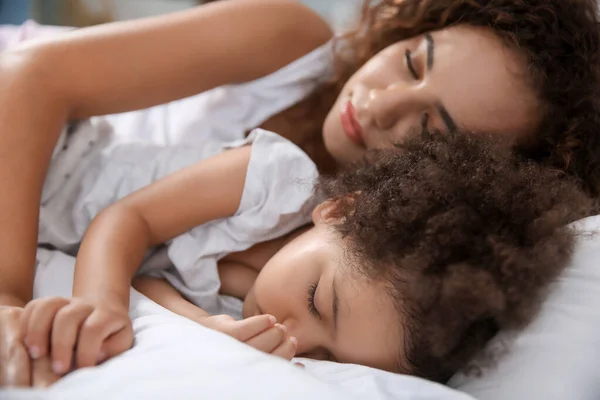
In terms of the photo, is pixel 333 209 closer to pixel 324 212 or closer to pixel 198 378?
pixel 324 212

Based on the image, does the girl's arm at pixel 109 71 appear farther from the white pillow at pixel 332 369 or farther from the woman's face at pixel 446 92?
the woman's face at pixel 446 92

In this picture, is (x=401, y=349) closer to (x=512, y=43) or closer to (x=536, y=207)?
(x=536, y=207)

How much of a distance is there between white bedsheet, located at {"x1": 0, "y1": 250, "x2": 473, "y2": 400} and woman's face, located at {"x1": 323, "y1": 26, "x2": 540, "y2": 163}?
1.48 ft

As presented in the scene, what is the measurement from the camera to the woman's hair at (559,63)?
98 centimetres

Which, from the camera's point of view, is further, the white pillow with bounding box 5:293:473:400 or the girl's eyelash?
the girl's eyelash

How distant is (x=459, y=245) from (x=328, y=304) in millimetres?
198

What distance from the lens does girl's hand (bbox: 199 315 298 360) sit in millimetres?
706

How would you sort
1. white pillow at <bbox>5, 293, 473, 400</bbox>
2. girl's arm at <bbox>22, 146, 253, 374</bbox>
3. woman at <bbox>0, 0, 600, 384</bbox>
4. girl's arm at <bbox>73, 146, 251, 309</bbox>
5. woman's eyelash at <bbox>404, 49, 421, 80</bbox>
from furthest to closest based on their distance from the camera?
woman's eyelash at <bbox>404, 49, 421, 80</bbox>
woman at <bbox>0, 0, 600, 384</bbox>
girl's arm at <bbox>73, 146, 251, 309</bbox>
girl's arm at <bbox>22, 146, 253, 374</bbox>
white pillow at <bbox>5, 293, 473, 400</bbox>

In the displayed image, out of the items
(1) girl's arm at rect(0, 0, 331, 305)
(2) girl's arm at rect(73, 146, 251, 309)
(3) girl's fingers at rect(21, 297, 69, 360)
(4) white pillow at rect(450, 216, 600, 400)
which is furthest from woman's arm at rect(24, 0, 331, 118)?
(4) white pillow at rect(450, 216, 600, 400)

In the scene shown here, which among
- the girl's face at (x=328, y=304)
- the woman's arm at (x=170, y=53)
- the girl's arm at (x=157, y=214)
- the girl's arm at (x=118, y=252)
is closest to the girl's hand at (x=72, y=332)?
the girl's arm at (x=118, y=252)

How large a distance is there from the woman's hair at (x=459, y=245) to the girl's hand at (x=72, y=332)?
0.32 m

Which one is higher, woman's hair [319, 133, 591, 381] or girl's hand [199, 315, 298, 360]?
woman's hair [319, 133, 591, 381]

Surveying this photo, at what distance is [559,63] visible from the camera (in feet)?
3.25

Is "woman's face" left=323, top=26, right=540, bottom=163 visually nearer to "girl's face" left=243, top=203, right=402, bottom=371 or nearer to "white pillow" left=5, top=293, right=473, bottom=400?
"girl's face" left=243, top=203, right=402, bottom=371
